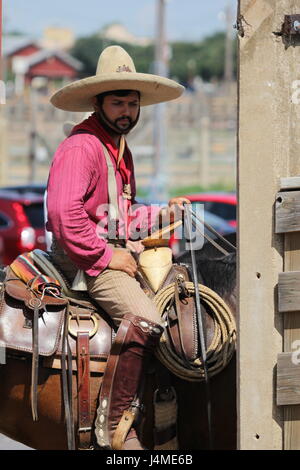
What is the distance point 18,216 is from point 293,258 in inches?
376

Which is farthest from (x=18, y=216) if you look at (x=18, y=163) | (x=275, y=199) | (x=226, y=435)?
(x=18, y=163)

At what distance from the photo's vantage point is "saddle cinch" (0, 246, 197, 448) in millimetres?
4168

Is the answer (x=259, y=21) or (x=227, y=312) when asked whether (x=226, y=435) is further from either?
(x=259, y=21)

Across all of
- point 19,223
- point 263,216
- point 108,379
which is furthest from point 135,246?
point 19,223

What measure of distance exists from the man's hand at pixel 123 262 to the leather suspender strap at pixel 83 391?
0.37 m

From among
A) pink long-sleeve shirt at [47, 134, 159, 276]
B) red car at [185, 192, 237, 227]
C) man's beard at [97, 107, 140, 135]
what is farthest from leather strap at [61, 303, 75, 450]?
red car at [185, 192, 237, 227]

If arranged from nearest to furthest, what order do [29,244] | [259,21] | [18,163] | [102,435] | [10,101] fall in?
[259,21] → [102,435] → [29,244] → [18,163] → [10,101]

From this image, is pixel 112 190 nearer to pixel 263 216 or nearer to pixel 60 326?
pixel 60 326

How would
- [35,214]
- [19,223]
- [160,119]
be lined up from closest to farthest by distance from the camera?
1. [19,223]
2. [35,214]
3. [160,119]

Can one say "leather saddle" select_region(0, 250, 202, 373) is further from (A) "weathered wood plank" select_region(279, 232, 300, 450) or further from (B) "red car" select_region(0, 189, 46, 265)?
(B) "red car" select_region(0, 189, 46, 265)

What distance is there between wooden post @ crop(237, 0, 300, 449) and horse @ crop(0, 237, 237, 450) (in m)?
0.93

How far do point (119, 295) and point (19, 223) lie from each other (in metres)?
8.45

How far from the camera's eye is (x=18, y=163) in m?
37.5

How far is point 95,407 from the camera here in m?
4.23
